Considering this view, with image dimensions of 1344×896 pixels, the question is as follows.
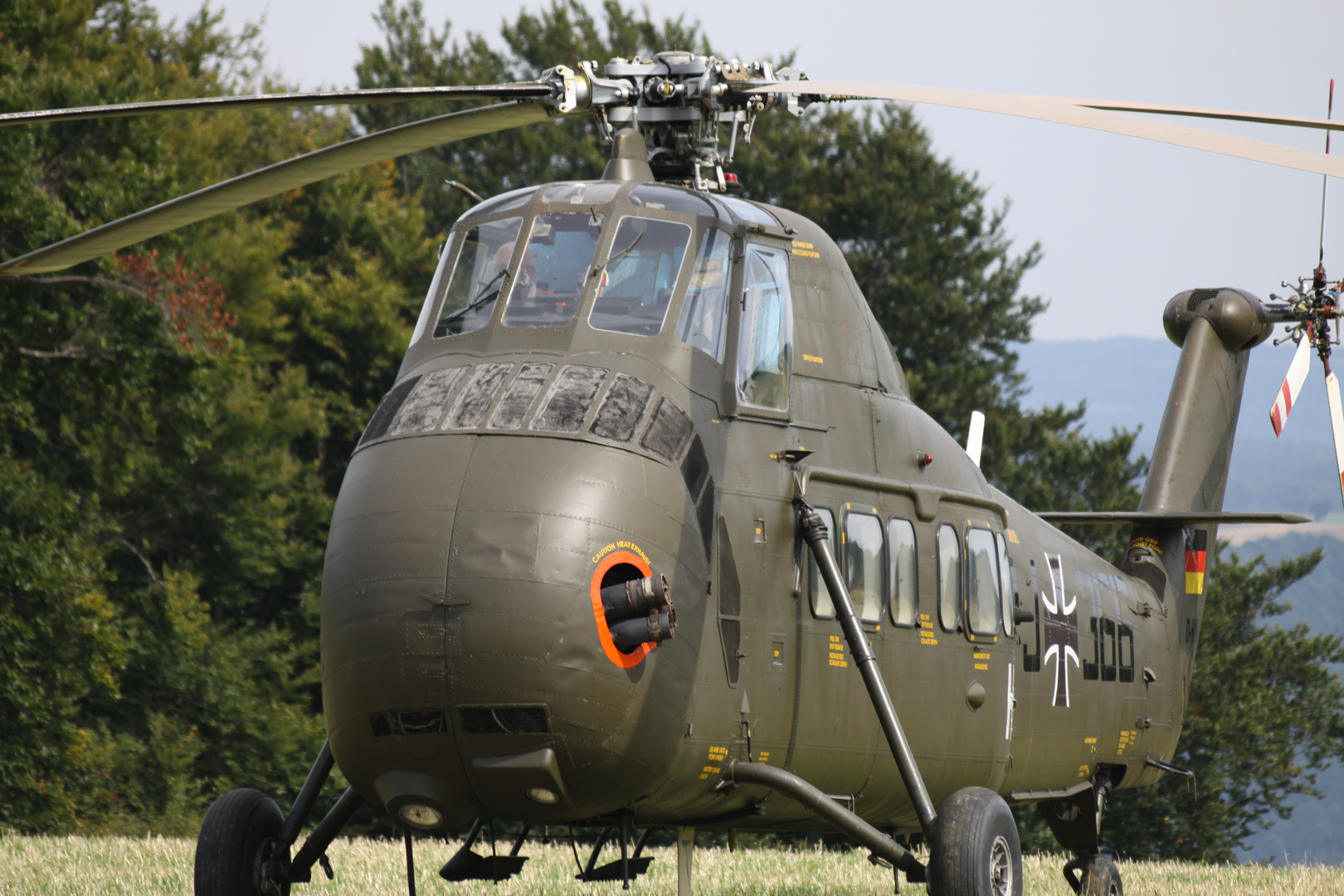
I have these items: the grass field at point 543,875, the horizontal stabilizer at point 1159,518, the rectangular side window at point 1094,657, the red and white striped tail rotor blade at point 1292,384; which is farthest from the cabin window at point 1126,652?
the red and white striped tail rotor blade at point 1292,384

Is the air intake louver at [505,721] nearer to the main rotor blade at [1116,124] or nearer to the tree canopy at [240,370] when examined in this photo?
the main rotor blade at [1116,124]

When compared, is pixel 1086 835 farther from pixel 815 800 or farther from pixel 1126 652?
pixel 815 800

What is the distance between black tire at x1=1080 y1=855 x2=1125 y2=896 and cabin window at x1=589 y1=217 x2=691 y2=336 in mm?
6960

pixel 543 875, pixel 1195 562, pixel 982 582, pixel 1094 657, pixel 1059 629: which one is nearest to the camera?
pixel 982 582

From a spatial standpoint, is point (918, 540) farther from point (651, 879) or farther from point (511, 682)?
point (651, 879)

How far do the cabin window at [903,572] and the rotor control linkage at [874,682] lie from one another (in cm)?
92

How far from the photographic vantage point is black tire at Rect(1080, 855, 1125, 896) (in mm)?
11961

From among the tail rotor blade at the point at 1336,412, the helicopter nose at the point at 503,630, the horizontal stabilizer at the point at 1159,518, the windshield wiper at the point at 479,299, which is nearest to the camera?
the helicopter nose at the point at 503,630

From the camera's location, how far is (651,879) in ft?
42.4

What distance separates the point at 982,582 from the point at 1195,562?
532 cm

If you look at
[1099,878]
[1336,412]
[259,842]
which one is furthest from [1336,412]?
[259,842]

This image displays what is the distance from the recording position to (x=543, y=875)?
40.4 feet

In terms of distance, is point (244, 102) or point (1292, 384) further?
point (1292, 384)

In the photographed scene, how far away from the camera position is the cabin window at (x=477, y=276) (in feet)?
24.9
